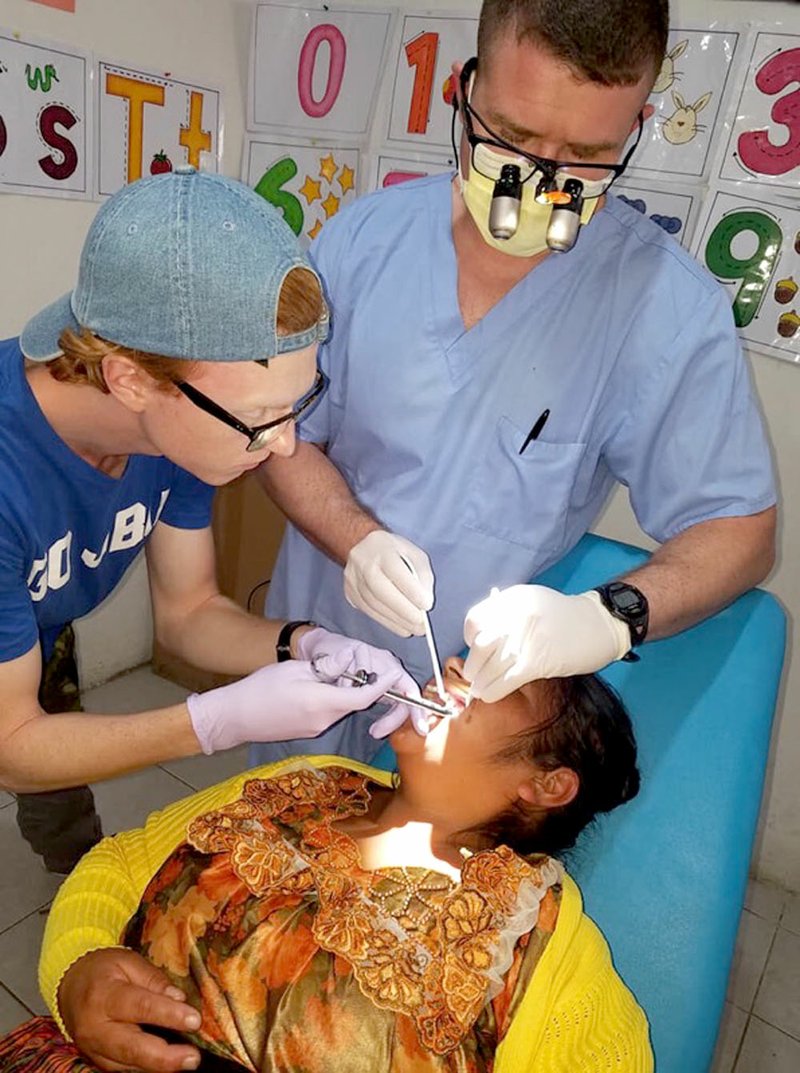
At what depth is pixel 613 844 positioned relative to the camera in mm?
1270

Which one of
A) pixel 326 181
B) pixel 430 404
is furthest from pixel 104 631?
pixel 430 404

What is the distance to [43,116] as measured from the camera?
2.01 m

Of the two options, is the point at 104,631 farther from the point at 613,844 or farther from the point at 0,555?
the point at 613,844

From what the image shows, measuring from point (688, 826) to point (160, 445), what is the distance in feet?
3.13

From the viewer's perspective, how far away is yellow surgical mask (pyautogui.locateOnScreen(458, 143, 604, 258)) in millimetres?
1242

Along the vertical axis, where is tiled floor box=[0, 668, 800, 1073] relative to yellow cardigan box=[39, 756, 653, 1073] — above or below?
below

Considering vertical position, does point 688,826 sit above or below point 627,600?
below

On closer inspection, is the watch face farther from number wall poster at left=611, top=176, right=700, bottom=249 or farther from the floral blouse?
number wall poster at left=611, top=176, right=700, bottom=249

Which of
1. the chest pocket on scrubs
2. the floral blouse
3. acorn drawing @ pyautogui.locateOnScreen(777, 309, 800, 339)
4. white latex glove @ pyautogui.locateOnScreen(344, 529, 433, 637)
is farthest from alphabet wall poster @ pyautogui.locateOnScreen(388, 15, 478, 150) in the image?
the floral blouse

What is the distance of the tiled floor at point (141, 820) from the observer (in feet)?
6.38

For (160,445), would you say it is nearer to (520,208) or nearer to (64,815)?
(520,208)

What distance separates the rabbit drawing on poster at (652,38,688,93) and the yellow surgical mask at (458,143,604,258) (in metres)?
0.98

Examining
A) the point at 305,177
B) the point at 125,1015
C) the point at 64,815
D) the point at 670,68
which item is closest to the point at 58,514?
the point at 125,1015

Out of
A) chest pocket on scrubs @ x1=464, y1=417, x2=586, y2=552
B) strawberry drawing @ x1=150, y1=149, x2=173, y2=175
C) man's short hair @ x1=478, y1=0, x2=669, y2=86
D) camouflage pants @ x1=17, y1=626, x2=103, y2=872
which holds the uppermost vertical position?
man's short hair @ x1=478, y1=0, x2=669, y2=86
